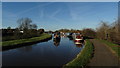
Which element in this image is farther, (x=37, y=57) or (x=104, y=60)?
(x=37, y=57)

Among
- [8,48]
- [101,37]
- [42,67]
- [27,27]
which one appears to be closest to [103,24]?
[101,37]

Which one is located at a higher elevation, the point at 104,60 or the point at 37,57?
the point at 104,60

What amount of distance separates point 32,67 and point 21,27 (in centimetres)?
3588

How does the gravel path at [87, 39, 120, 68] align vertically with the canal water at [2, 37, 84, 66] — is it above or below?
above

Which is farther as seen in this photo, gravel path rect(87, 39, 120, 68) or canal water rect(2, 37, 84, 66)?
canal water rect(2, 37, 84, 66)

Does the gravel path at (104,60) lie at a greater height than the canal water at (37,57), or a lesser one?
greater

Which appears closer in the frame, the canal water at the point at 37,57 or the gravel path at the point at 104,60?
the gravel path at the point at 104,60

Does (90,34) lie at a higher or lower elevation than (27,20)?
lower

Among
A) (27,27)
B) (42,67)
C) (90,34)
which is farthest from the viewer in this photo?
(90,34)

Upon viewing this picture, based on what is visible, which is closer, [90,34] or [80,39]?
[80,39]

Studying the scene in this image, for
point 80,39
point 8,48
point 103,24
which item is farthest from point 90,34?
point 8,48

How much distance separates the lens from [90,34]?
5516cm

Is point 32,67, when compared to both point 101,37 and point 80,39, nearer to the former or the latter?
point 80,39

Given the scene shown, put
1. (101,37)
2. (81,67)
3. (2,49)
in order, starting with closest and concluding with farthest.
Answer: (81,67)
(2,49)
(101,37)
